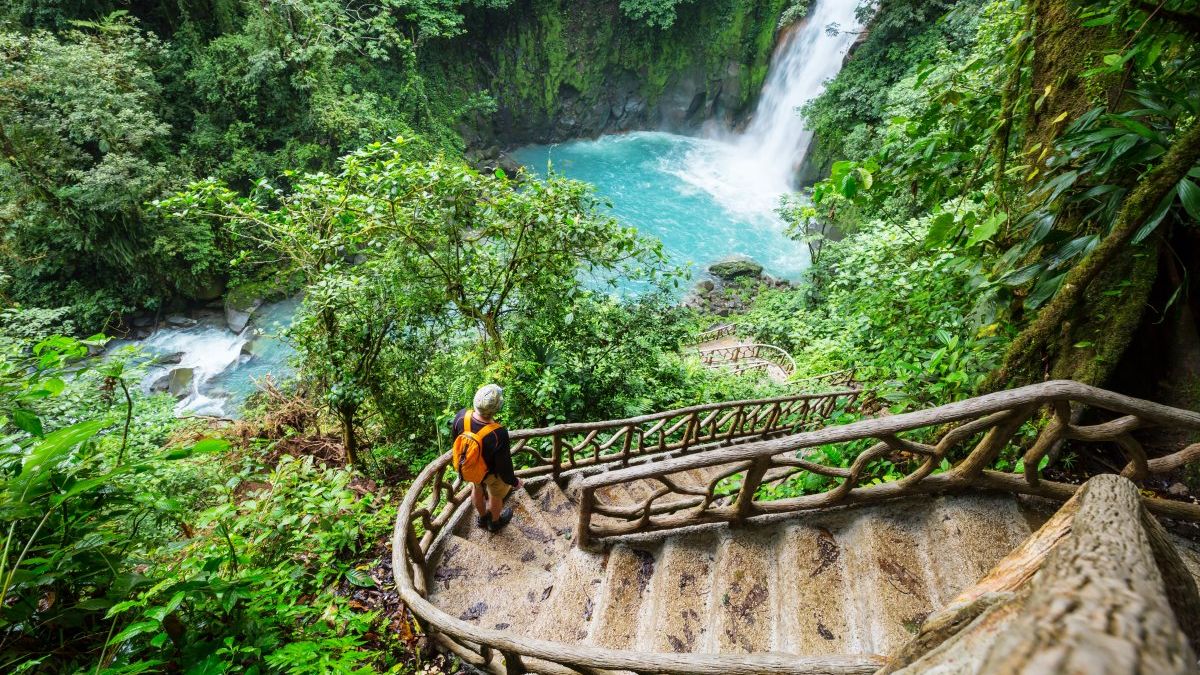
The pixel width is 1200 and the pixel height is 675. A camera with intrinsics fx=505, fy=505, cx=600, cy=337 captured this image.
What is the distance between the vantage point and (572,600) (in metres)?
3.25

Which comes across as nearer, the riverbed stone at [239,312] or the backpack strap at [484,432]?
the backpack strap at [484,432]

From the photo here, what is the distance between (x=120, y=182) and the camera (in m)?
11.5

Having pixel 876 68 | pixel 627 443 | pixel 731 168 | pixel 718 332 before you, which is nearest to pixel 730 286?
pixel 718 332

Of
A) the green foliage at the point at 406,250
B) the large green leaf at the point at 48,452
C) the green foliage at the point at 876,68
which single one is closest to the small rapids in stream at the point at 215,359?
the green foliage at the point at 406,250

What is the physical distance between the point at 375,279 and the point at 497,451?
337 centimetres

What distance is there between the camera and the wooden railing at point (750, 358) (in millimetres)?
11648

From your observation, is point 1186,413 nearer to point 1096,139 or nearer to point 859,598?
point 1096,139

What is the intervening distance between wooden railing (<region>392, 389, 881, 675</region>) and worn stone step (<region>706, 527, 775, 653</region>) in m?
0.66

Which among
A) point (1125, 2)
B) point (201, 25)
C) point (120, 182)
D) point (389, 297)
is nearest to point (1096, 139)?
point (1125, 2)

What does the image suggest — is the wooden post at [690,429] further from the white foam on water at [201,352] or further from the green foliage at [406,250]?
the white foam on water at [201,352]

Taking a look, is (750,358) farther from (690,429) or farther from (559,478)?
(559,478)

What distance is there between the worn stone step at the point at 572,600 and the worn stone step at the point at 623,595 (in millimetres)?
109

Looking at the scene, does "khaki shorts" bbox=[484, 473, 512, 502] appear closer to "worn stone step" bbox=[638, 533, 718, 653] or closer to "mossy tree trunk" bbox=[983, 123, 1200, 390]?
"worn stone step" bbox=[638, 533, 718, 653]

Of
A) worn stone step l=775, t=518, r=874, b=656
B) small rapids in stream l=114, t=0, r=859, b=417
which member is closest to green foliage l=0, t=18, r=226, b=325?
small rapids in stream l=114, t=0, r=859, b=417
